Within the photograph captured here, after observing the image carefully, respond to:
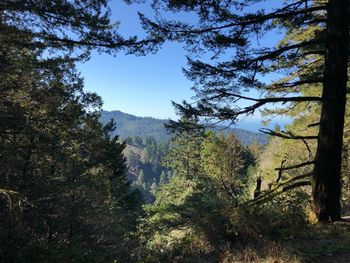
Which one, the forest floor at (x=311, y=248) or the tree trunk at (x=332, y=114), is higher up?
the tree trunk at (x=332, y=114)

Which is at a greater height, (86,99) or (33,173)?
(86,99)

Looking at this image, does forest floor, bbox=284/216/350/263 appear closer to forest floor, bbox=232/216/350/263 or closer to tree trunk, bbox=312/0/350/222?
forest floor, bbox=232/216/350/263

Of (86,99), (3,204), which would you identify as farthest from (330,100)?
(86,99)

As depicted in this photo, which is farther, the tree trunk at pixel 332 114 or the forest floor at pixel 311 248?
the tree trunk at pixel 332 114

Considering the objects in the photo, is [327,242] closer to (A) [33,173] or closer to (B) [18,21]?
(B) [18,21]

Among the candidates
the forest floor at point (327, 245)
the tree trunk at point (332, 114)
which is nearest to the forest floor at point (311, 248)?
the forest floor at point (327, 245)

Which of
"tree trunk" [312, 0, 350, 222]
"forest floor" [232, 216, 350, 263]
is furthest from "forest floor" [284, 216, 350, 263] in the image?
"tree trunk" [312, 0, 350, 222]

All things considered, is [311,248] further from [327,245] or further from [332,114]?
[332,114]

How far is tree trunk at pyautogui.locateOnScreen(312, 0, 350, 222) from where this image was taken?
7242 mm

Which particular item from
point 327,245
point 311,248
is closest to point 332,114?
point 327,245

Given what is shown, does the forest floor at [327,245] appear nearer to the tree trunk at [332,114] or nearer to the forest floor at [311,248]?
the forest floor at [311,248]

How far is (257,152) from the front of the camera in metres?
77.4

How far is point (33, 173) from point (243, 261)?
1051 cm

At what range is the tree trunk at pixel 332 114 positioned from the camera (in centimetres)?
724
